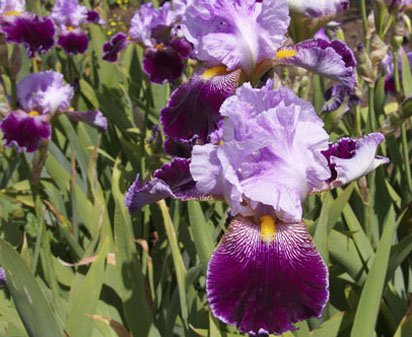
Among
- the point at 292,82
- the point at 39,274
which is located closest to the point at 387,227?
the point at 292,82

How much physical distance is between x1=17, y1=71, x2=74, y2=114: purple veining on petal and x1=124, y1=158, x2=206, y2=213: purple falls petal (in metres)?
1.32

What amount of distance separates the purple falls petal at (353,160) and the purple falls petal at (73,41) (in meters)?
2.26

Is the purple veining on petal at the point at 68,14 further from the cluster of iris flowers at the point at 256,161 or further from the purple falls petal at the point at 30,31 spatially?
the cluster of iris flowers at the point at 256,161

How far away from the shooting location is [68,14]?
3.35 meters

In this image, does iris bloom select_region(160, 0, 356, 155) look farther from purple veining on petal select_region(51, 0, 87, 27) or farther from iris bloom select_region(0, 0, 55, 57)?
purple veining on petal select_region(51, 0, 87, 27)

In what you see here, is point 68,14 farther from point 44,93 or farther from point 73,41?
point 44,93

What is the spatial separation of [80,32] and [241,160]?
2409mm

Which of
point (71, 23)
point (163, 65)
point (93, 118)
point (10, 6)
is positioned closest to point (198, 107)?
point (93, 118)

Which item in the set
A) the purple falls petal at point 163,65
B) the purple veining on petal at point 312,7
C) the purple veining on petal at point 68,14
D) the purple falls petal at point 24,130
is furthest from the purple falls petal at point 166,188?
the purple veining on petal at point 68,14

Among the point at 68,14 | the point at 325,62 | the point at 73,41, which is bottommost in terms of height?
the point at 73,41

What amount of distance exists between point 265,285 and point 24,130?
1445 mm

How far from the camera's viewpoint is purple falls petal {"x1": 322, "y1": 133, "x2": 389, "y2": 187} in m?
1.14

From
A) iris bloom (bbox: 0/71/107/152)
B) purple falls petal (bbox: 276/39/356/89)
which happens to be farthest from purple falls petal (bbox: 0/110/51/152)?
purple falls petal (bbox: 276/39/356/89)

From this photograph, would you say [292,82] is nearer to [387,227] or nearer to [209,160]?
[387,227]
